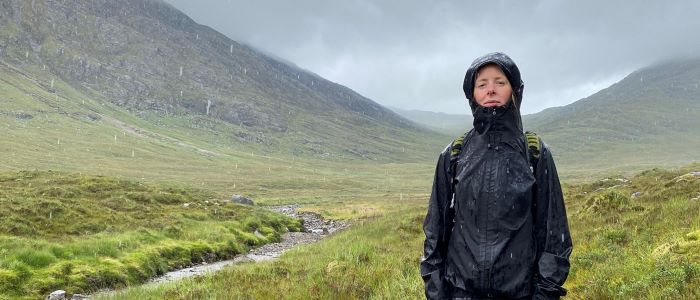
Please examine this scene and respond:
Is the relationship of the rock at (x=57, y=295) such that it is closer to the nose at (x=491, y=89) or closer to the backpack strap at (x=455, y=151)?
the backpack strap at (x=455, y=151)

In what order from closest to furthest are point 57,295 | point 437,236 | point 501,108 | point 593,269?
1. point 501,108
2. point 437,236
3. point 593,269
4. point 57,295

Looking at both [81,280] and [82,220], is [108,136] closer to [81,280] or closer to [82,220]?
[82,220]

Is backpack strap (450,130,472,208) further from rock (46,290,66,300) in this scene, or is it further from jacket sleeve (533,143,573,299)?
rock (46,290,66,300)

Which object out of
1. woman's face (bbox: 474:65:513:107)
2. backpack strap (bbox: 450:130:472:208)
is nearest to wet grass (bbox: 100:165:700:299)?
backpack strap (bbox: 450:130:472:208)

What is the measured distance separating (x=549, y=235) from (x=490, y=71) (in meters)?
1.23

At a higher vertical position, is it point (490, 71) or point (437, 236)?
point (490, 71)

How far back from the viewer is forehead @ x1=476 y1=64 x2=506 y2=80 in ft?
11.4

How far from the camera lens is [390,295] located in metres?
7.71

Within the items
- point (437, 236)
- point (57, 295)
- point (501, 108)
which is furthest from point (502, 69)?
point (57, 295)

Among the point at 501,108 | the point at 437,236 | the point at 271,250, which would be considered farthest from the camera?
the point at 271,250

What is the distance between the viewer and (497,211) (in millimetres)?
3236

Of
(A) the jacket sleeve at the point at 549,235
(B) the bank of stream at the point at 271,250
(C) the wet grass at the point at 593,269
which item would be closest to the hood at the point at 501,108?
(A) the jacket sleeve at the point at 549,235

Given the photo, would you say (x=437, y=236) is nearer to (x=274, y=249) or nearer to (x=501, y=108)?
(x=501, y=108)

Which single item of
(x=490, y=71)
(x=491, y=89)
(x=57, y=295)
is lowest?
(x=57, y=295)
